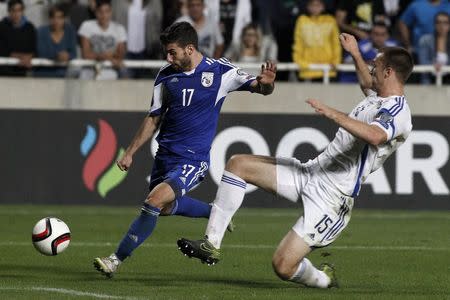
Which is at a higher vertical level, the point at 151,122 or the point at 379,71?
the point at 379,71

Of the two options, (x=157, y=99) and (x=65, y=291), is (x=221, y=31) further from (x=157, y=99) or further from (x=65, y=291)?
(x=65, y=291)

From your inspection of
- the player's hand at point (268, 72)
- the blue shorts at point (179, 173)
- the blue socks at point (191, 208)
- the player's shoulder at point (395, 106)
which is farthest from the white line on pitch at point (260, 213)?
the player's shoulder at point (395, 106)

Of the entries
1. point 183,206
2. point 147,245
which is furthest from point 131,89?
point 183,206

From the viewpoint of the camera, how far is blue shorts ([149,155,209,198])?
10.7m

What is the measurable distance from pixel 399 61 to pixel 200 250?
1.95 meters

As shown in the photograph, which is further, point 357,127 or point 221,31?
point 221,31

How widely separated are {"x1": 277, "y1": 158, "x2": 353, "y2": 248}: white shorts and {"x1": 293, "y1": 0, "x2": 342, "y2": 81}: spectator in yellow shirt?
8818mm

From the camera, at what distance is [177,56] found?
1075 cm

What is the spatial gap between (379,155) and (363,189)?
850 cm

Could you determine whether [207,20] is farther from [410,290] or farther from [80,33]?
[410,290]

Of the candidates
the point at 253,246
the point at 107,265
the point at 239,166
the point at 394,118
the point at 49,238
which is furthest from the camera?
the point at 253,246

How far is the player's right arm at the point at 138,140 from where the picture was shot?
413 inches

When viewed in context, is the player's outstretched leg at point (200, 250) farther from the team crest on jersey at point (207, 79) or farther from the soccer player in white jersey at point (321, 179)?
the team crest on jersey at point (207, 79)

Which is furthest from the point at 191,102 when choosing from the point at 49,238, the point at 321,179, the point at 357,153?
the point at 357,153
